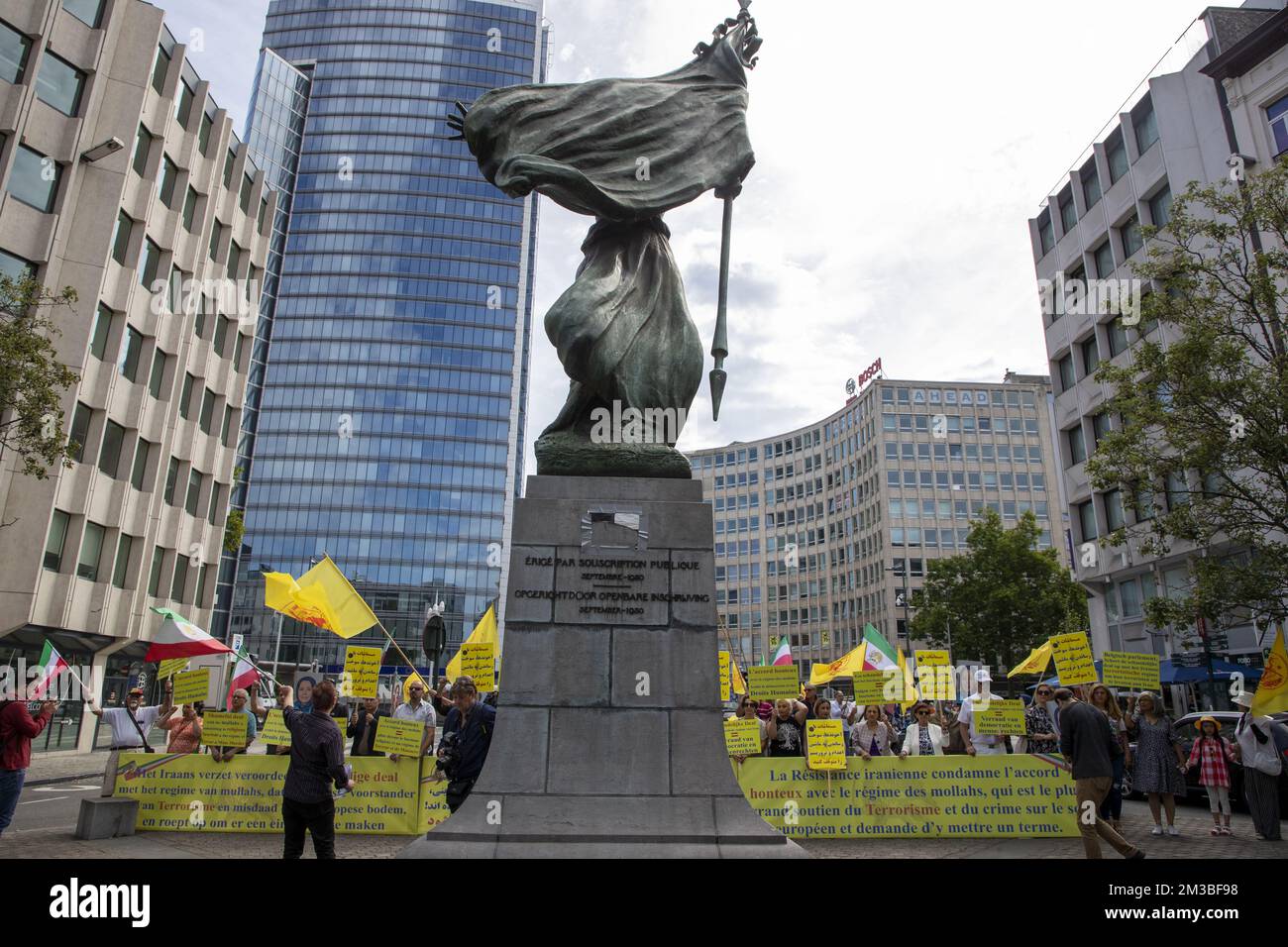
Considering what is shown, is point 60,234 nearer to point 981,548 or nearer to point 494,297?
point 981,548

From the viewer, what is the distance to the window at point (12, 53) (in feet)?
90.1

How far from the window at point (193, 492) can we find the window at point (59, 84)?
623 inches

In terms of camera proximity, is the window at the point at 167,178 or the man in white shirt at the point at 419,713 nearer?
the man in white shirt at the point at 419,713

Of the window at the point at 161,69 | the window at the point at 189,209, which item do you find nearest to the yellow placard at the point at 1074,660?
the window at the point at 161,69

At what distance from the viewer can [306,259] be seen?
369 feet

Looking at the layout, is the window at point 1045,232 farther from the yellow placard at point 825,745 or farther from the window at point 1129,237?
the yellow placard at point 825,745

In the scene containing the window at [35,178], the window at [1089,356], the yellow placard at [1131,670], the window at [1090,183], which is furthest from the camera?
the window at [1090,183]

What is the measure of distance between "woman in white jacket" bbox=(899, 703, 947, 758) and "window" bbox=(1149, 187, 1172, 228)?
28473 mm

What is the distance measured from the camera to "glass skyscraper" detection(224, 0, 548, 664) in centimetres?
10250

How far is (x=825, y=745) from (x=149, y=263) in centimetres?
3405

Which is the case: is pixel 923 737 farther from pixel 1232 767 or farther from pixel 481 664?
pixel 481 664

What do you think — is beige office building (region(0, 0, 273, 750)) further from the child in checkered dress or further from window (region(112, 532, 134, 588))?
the child in checkered dress
